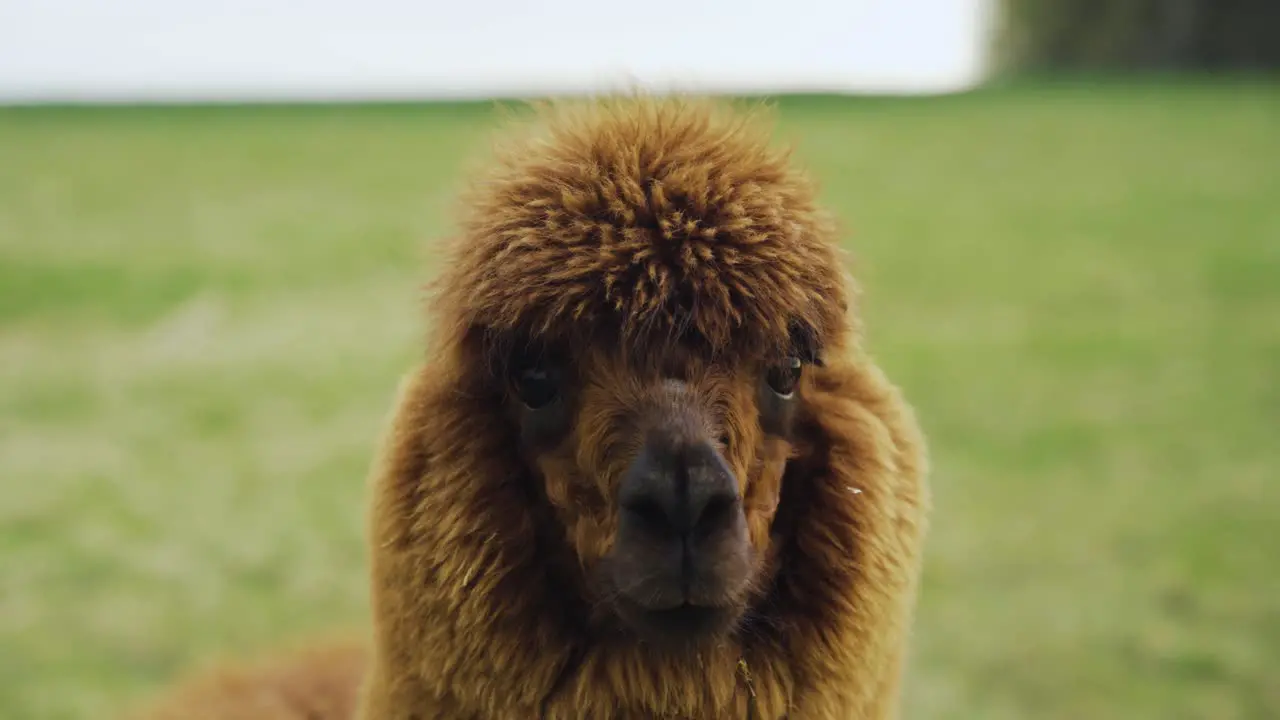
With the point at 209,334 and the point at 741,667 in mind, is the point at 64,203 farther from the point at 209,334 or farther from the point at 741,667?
the point at 741,667

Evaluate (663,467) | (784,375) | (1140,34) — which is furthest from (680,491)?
(1140,34)

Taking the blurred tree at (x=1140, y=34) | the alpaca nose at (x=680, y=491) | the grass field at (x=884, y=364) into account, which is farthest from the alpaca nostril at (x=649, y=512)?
the blurred tree at (x=1140, y=34)

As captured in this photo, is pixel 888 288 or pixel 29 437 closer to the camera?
pixel 29 437

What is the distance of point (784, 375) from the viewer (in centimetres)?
127

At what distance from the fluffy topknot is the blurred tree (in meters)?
11.7

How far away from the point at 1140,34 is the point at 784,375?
40.0 feet

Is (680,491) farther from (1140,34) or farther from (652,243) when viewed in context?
(1140,34)

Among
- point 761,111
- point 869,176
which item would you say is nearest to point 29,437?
point 761,111

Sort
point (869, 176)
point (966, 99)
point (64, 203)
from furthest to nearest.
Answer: point (966, 99) < point (869, 176) < point (64, 203)

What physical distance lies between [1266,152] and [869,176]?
2.54 m

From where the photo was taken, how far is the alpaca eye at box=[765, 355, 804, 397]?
4.13ft

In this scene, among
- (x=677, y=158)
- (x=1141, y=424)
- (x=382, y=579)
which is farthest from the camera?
(x=1141, y=424)

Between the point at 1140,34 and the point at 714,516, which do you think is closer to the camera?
the point at 714,516

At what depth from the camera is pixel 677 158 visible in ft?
3.98
